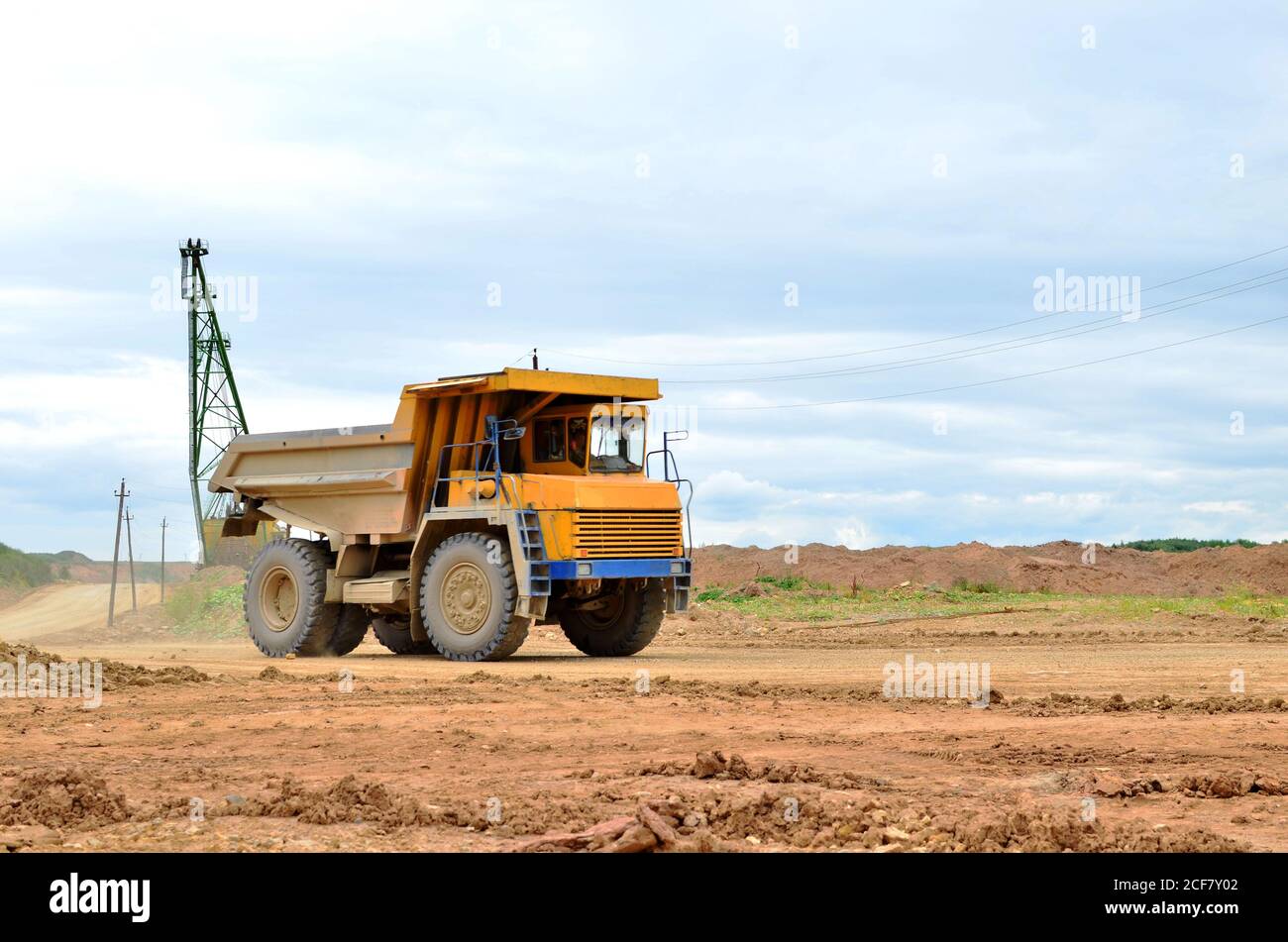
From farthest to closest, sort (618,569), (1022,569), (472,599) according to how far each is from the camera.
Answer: (1022,569), (472,599), (618,569)

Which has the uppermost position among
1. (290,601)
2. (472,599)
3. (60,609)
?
(472,599)

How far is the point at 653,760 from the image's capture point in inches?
395

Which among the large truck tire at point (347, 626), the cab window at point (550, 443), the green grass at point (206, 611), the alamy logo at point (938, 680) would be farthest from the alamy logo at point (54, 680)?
the green grass at point (206, 611)

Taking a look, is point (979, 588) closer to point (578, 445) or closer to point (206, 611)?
point (206, 611)

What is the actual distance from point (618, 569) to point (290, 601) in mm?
6174

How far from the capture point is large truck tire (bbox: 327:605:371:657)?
22.2 m

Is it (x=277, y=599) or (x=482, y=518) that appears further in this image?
(x=277, y=599)

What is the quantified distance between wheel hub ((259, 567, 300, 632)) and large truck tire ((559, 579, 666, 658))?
4.26 m

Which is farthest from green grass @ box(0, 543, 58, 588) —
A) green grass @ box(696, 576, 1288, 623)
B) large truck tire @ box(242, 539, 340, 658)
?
large truck tire @ box(242, 539, 340, 658)

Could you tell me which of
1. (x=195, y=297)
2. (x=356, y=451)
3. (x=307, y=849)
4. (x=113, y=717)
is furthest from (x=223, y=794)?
(x=195, y=297)

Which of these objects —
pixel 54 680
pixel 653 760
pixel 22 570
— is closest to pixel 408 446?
pixel 54 680
